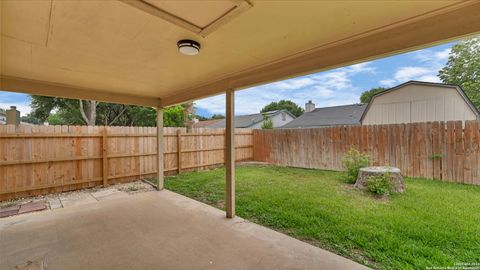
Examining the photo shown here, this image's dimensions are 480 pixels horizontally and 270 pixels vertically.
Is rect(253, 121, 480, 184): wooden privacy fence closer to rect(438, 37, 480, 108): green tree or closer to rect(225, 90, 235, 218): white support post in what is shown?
rect(225, 90, 235, 218): white support post

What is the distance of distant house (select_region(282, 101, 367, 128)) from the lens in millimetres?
12739

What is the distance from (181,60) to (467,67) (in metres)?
17.6

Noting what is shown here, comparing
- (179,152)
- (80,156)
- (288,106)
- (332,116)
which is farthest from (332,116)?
(288,106)

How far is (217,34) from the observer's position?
1.87m

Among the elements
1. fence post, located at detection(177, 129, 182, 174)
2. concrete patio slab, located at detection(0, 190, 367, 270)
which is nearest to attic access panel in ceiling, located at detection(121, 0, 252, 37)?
concrete patio slab, located at detection(0, 190, 367, 270)

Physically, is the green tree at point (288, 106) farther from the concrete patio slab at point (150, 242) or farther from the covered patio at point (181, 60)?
the concrete patio slab at point (150, 242)

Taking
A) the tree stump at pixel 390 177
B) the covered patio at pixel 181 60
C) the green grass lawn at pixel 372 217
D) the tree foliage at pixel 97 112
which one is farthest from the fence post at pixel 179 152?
the tree stump at pixel 390 177

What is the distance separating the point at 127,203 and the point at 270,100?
29316 millimetres

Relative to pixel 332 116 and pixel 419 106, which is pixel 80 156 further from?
pixel 332 116

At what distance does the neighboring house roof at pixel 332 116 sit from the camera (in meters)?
12.7

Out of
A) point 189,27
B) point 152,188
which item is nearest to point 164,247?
point 189,27

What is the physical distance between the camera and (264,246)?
244 centimetres

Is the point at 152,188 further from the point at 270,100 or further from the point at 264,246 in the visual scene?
the point at 270,100

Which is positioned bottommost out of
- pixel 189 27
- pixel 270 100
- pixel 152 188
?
pixel 152 188
